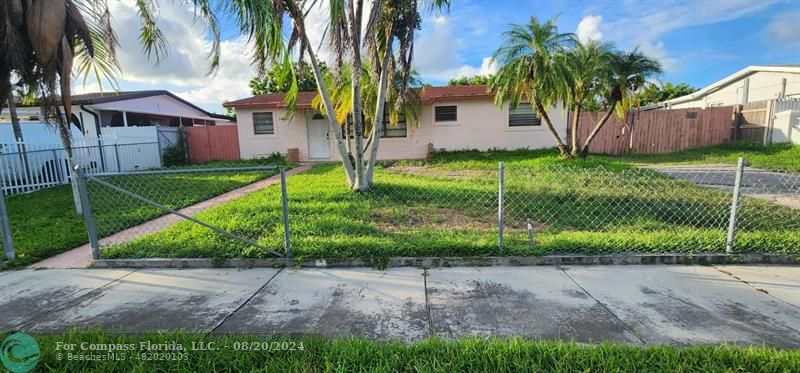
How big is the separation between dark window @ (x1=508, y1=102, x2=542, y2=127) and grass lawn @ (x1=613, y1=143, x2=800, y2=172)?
4.03 metres

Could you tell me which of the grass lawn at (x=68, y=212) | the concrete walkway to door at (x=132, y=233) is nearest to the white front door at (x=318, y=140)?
the grass lawn at (x=68, y=212)

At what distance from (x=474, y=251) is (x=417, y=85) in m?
10.4

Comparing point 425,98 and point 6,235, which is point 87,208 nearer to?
point 6,235

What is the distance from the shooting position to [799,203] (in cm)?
618

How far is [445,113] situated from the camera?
50.7 ft

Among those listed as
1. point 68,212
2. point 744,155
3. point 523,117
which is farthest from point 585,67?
point 68,212

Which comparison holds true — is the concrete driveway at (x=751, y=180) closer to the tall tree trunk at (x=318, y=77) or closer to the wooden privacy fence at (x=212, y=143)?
the tall tree trunk at (x=318, y=77)

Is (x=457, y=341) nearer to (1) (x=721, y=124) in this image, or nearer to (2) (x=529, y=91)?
(2) (x=529, y=91)

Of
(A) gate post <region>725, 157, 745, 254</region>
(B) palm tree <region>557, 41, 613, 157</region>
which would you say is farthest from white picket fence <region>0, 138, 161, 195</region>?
(B) palm tree <region>557, 41, 613, 157</region>

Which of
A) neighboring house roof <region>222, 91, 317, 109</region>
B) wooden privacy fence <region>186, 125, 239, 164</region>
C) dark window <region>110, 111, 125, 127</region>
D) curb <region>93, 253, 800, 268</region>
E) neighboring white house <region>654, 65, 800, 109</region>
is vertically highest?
neighboring white house <region>654, 65, 800, 109</region>

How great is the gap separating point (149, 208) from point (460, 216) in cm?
587

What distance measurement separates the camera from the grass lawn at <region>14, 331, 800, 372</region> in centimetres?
214

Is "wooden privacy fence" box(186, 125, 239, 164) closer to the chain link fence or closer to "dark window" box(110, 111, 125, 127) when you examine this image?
"dark window" box(110, 111, 125, 127)

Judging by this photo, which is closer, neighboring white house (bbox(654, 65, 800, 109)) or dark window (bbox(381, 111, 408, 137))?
dark window (bbox(381, 111, 408, 137))
